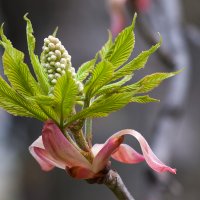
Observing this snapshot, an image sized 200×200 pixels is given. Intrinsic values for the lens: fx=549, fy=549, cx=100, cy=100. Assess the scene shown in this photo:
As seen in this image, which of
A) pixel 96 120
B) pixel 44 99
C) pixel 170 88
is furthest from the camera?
pixel 96 120

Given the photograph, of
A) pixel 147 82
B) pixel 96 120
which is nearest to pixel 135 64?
pixel 147 82

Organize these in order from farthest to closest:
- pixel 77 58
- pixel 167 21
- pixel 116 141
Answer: pixel 77 58 → pixel 167 21 → pixel 116 141

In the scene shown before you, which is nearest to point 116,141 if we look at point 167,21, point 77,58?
point 167,21

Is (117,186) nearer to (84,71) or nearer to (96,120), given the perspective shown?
(84,71)

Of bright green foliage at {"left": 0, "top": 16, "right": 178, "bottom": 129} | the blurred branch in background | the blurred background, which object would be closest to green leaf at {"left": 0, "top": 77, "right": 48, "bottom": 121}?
bright green foliage at {"left": 0, "top": 16, "right": 178, "bottom": 129}

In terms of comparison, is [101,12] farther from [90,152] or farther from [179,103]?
[90,152]

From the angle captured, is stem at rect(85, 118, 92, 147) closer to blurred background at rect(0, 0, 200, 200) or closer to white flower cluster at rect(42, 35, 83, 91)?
white flower cluster at rect(42, 35, 83, 91)
